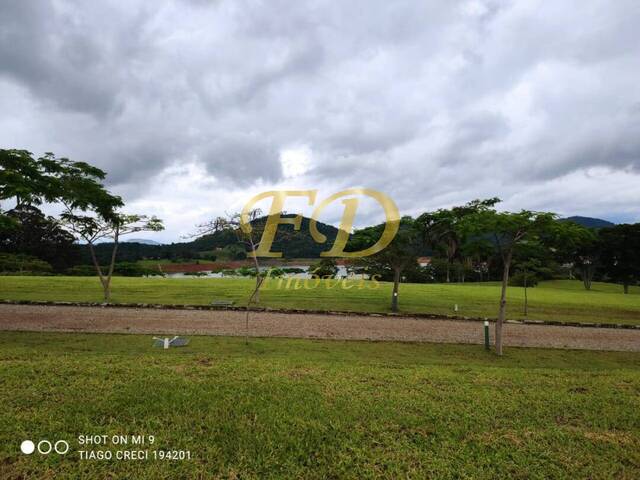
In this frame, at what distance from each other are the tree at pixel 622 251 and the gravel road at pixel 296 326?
30.7 meters

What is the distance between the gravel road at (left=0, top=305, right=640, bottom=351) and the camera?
11.8m

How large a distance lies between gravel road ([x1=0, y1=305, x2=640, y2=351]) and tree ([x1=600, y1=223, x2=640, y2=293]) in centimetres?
3069

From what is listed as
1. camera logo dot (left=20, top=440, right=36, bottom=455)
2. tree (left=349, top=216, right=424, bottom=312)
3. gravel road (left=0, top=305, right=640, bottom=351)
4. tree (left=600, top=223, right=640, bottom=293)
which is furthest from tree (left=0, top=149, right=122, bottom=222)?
tree (left=600, top=223, right=640, bottom=293)

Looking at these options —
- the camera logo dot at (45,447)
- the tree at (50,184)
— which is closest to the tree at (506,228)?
the camera logo dot at (45,447)

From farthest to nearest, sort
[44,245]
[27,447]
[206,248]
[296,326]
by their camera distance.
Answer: [44,245], [206,248], [296,326], [27,447]

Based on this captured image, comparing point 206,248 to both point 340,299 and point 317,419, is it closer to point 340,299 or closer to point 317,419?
point 340,299

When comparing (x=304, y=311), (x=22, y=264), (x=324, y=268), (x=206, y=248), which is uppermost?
(x=206, y=248)

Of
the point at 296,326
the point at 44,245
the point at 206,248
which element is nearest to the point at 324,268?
the point at 206,248

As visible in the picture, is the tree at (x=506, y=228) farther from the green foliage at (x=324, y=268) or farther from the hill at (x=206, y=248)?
the green foliage at (x=324, y=268)

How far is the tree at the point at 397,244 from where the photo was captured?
17234mm

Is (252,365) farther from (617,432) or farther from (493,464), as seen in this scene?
(617,432)

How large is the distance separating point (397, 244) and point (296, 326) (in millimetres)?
7283

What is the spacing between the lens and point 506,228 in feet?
35.1
